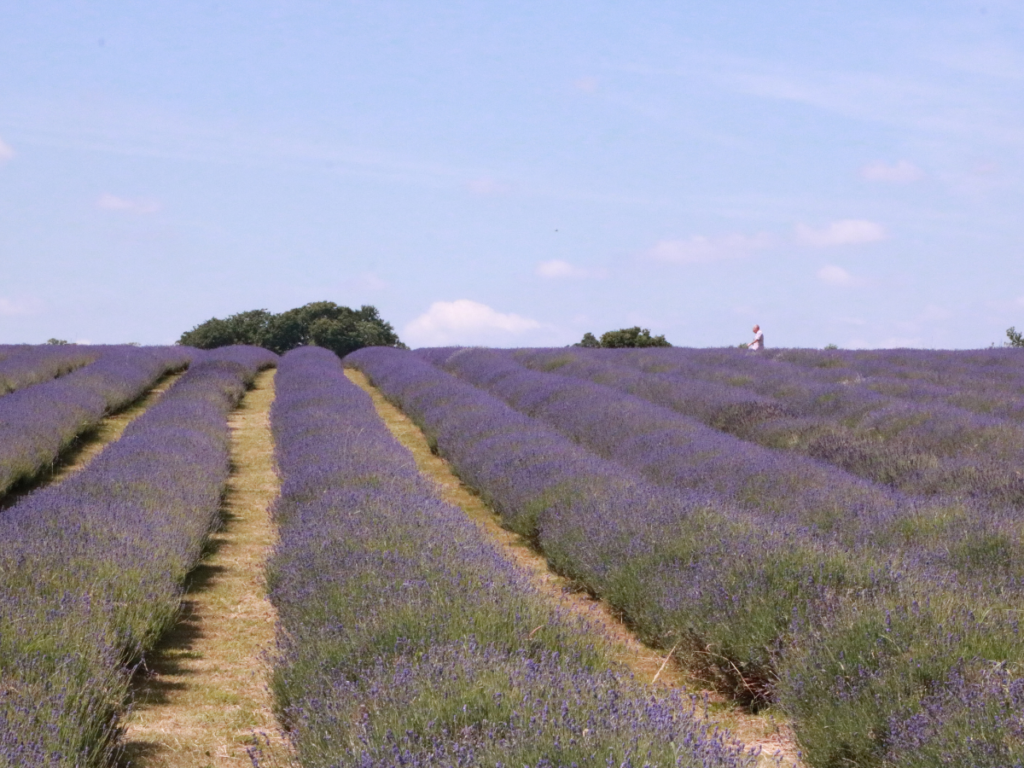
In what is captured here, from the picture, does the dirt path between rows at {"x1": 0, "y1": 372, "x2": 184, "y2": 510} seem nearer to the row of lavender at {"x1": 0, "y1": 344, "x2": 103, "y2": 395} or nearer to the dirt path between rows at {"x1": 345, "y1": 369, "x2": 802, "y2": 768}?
the row of lavender at {"x1": 0, "y1": 344, "x2": 103, "y2": 395}

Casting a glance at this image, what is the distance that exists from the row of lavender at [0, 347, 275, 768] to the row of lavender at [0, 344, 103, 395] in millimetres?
7148

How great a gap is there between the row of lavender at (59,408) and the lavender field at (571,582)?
78mm

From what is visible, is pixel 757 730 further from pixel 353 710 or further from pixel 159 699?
pixel 159 699

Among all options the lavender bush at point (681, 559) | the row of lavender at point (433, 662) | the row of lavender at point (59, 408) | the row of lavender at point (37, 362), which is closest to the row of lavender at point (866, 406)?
the lavender bush at point (681, 559)

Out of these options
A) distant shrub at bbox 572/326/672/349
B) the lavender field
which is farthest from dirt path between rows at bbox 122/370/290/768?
distant shrub at bbox 572/326/672/349

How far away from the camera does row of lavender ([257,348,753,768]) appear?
2.45m

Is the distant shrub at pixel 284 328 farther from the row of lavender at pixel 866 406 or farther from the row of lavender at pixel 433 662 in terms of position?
the row of lavender at pixel 433 662

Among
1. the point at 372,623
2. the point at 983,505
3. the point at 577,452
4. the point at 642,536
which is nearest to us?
the point at 372,623

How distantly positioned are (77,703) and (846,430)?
24.8 feet

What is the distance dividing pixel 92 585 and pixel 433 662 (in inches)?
81.2

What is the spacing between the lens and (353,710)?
288 cm

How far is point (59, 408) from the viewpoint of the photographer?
11.3m

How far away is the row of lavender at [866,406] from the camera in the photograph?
24.7ft

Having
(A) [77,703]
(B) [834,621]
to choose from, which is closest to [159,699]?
(A) [77,703]
